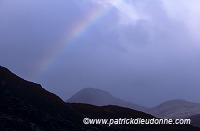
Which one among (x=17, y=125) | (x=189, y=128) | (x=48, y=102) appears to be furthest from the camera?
(x=189, y=128)

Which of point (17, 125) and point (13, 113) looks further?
point (13, 113)

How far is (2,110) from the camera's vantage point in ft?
143

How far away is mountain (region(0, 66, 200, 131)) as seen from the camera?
137 ft

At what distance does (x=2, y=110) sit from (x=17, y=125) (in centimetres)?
552

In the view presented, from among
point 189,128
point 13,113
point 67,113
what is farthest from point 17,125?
point 189,128

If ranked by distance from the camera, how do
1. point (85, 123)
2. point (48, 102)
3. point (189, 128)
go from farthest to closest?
1. point (189, 128)
2. point (48, 102)
3. point (85, 123)

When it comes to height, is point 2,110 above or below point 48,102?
below

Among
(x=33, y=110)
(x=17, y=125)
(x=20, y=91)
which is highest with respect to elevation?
(x=20, y=91)

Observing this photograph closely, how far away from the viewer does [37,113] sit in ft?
153

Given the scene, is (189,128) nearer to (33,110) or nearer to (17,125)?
(33,110)

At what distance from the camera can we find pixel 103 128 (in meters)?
50.9

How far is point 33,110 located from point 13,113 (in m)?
4.10

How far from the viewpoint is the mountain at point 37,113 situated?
41.8 m

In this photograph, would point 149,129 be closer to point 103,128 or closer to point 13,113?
point 103,128
